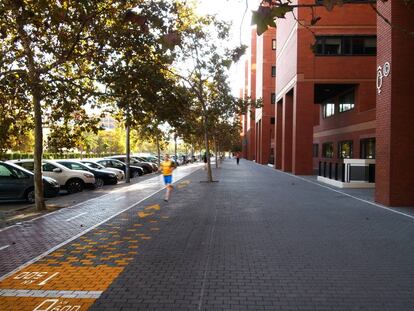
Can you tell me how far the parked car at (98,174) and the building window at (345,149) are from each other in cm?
1503

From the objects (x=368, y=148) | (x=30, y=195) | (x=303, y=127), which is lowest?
(x=30, y=195)

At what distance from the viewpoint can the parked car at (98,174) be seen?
22541 millimetres

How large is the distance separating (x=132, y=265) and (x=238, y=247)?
209cm

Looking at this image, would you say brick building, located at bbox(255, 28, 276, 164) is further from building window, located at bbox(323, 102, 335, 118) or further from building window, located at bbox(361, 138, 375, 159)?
building window, located at bbox(361, 138, 375, 159)

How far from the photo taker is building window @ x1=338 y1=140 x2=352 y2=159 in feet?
98.3

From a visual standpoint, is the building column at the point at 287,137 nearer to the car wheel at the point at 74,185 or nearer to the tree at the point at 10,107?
the car wheel at the point at 74,185

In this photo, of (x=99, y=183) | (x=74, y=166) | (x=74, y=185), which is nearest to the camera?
(x=74, y=185)

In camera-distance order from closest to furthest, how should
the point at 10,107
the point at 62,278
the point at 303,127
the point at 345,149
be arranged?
the point at 62,278 < the point at 10,107 < the point at 345,149 < the point at 303,127

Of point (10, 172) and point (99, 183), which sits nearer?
point (10, 172)

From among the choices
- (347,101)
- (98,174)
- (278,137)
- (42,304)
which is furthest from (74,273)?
(278,137)

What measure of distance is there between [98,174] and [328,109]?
2105 cm

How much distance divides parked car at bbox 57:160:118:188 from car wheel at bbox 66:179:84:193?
2278 mm

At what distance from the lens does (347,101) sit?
32.4 metres

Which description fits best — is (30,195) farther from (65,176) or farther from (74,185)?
(74,185)
